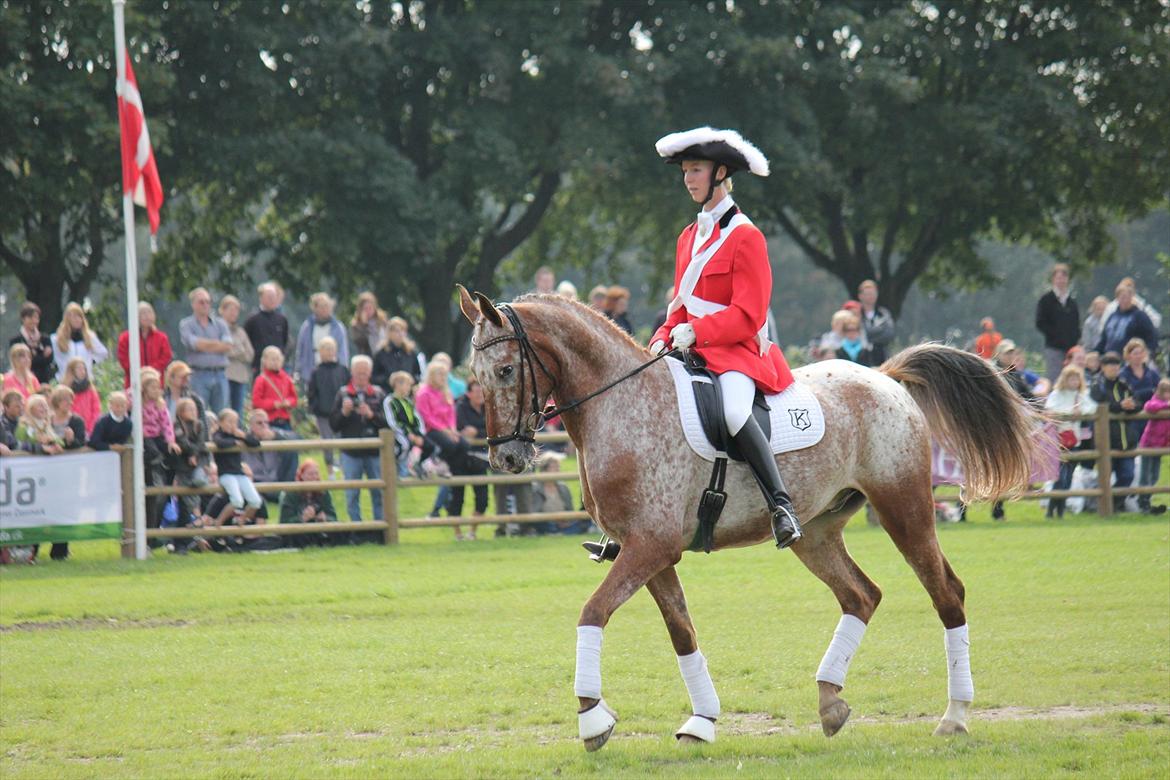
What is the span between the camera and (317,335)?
19703 millimetres

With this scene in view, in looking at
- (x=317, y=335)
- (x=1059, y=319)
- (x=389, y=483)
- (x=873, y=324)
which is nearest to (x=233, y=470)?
(x=389, y=483)

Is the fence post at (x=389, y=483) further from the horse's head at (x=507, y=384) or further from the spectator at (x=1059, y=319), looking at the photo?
the spectator at (x=1059, y=319)

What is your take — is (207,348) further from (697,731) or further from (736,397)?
(697,731)

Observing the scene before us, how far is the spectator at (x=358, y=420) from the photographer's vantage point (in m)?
18.0

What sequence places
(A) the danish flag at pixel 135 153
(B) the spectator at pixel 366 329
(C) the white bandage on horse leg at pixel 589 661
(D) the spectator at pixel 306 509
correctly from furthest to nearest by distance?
(B) the spectator at pixel 366 329, (D) the spectator at pixel 306 509, (A) the danish flag at pixel 135 153, (C) the white bandage on horse leg at pixel 589 661

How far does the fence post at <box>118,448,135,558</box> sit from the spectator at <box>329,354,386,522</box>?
2.72 meters

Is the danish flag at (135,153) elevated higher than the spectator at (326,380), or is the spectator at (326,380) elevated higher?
the danish flag at (135,153)

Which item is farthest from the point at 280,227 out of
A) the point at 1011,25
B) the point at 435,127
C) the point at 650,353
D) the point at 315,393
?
the point at 650,353

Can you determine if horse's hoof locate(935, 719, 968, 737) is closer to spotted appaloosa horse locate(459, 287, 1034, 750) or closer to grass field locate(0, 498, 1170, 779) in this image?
spotted appaloosa horse locate(459, 287, 1034, 750)

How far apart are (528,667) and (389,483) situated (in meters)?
7.67

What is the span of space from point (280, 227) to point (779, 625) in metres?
23.3

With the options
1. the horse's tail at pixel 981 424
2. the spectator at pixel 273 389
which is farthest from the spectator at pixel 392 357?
the horse's tail at pixel 981 424

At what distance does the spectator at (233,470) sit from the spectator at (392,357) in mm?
2687

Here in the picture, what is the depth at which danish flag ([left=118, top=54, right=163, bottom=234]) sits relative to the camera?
16000 mm
